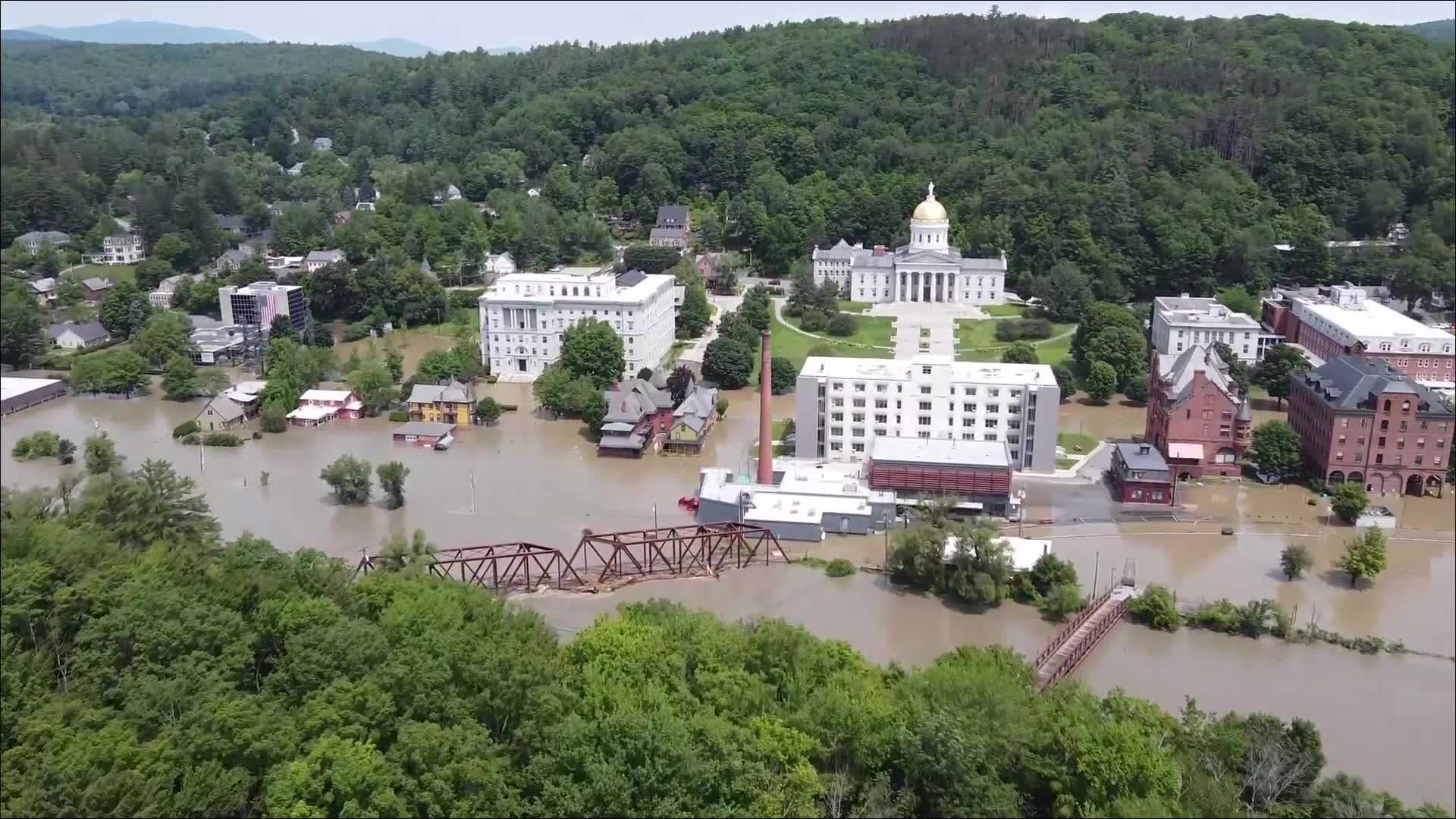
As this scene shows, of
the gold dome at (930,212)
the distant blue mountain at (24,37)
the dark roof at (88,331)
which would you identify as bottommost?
the dark roof at (88,331)

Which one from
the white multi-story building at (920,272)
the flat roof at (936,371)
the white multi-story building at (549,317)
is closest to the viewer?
the flat roof at (936,371)

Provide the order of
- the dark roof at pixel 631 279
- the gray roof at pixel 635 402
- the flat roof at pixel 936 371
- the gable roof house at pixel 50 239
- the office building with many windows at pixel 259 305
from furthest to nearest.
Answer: the office building with many windows at pixel 259 305 < the dark roof at pixel 631 279 < the gable roof house at pixel 50 239 < the gray roof at pixel 635 402 < the flat roof at pixel 936 371

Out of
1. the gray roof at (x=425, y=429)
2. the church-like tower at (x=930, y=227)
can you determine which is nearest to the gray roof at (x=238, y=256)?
the gray roof at (x=425, y=429)

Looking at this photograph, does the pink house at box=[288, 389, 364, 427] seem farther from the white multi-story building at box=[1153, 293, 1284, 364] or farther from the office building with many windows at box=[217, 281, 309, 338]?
the white multi-story building at box=[1153, 293, 1284, 364]

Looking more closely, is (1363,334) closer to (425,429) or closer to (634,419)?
(634,419)

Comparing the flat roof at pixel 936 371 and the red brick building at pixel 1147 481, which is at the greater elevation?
the flat roof at pixel 936 371

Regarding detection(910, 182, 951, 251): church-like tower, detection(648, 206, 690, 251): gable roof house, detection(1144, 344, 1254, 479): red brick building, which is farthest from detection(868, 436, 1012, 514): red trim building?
detection(648, 206, 690, 251): gable roof house

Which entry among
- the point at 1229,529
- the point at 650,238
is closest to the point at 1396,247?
the point at 1229,529

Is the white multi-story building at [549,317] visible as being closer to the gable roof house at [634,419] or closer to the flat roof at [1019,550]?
the gable roof house at [634,419]
